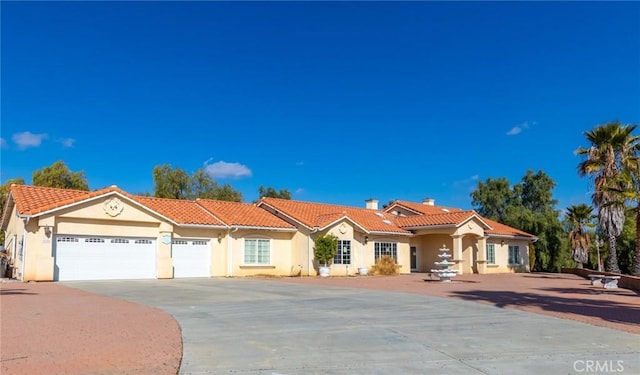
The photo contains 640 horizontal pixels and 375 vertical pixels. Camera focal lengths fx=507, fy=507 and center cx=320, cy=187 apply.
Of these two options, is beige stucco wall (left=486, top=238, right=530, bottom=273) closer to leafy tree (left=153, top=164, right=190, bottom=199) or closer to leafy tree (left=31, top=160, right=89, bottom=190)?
leafy tree (left=153, top=164, right=190, bottom=199)

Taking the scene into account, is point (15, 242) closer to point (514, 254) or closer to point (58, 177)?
point (58, 177)

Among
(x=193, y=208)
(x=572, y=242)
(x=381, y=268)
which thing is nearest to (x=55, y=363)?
(x=193, y=208)

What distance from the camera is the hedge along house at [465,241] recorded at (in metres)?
34.2

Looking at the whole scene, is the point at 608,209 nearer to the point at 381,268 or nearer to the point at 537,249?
the point at 381,268

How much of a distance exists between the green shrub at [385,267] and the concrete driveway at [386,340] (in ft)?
58.0

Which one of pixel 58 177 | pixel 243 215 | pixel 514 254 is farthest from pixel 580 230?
pixel 58 177

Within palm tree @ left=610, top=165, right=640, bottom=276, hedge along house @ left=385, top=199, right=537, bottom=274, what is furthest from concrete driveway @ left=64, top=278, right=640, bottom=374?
hedge along house @ left=385, top=199, right=537, bottom=274

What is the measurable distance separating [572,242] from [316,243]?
19.9 meters

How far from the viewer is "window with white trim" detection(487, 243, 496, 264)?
125ft

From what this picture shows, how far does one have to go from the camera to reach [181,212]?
90.6ft

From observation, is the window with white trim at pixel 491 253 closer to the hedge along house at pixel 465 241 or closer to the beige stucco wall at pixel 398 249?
the hedge along house at pixel 465 241

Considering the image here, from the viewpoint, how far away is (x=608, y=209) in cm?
2722

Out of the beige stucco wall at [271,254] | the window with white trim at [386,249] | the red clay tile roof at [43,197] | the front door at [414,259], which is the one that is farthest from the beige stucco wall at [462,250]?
the red clay tile roof at [43,197]

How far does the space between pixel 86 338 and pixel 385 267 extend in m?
25.2
